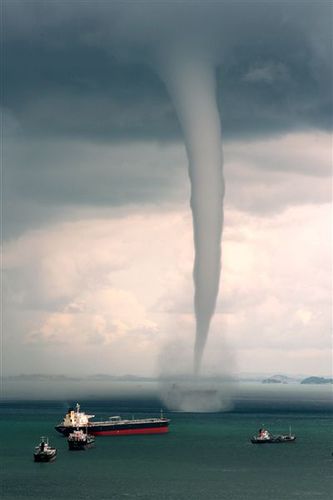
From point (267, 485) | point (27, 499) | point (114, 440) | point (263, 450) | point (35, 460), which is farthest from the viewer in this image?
point (114, 440)

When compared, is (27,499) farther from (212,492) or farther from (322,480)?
(322,480)

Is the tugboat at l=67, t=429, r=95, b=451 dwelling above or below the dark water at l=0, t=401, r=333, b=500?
Result: above

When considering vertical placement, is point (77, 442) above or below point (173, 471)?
above

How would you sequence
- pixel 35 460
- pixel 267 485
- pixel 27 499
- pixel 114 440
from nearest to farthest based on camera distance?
1. pixel 27 499
2. pixel 267 485
3. pixel 35 460
4. pixel 114 440

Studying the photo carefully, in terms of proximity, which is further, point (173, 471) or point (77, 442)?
point (77, 442)

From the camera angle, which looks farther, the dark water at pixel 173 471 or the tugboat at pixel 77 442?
the tugboat at pixel 77 442

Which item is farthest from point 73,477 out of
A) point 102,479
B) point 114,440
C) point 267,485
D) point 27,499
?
point 114,440

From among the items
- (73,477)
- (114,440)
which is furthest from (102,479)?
(114,440)

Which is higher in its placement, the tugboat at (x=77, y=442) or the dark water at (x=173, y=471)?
the tugboat at (x=77, y=442)

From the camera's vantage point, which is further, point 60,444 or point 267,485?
point 60,444

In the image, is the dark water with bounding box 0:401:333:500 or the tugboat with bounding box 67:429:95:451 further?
the tugboat with bounding box 67:429:95:451
